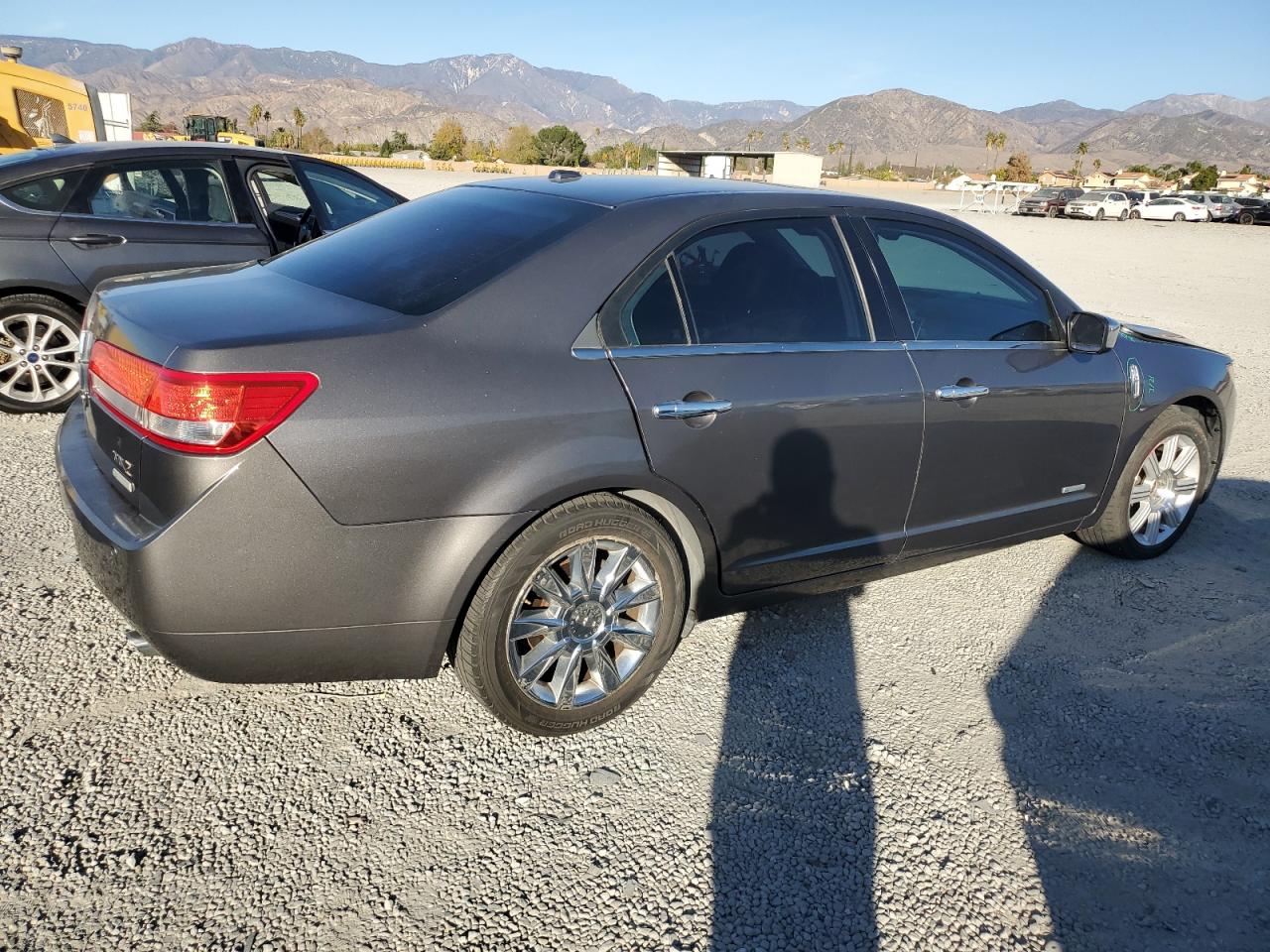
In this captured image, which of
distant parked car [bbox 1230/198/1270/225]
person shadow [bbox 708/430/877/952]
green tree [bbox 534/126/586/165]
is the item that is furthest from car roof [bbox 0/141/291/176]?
green tree [bbox 534/126/586/165]

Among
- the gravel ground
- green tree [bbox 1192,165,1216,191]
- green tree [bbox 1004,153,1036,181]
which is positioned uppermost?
green tree [bbox 1004,153,1036,181]

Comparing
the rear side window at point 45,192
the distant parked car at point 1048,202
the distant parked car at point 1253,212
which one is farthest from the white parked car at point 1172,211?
the rear side window at point 45,192

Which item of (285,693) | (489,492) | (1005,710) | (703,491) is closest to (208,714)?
(285,693)

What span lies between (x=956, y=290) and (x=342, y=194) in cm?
465

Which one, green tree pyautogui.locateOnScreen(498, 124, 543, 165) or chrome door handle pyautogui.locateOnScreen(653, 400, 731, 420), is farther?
green tree pyautogui.locateOnScreen(498, 124, 543, 165)

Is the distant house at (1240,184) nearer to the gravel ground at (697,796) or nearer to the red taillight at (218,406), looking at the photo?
the gravel ground at (697,796)

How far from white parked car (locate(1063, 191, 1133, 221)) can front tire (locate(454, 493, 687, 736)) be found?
4523cm

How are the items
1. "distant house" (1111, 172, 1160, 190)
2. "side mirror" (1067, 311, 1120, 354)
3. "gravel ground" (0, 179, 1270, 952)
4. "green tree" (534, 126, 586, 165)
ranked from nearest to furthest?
"gravel ground" (0, 179, 1270, 952) < "side mirror" (1067, 311, 1120, 354) < "distant house" (1111, 172, 1160, 190) < "green tree" (534, 126, 586, 165)

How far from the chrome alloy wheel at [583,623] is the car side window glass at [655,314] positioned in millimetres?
637

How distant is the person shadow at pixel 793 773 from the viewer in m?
2.28

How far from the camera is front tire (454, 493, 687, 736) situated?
2631 millimetres

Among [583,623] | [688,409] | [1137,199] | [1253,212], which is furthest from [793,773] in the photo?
[1253,212]

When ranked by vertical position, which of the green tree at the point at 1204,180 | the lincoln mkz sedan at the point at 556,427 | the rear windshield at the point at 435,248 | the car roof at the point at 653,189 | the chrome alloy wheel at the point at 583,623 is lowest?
the chrome alloy wheel at the point at 583,623

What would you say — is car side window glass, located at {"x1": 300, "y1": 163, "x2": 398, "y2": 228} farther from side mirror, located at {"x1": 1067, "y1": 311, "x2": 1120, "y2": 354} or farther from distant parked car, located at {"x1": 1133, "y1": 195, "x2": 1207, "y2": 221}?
distant parked car, located at {"x1": 1133, "y1": 195, "x2": 1207, "y2": 221}
